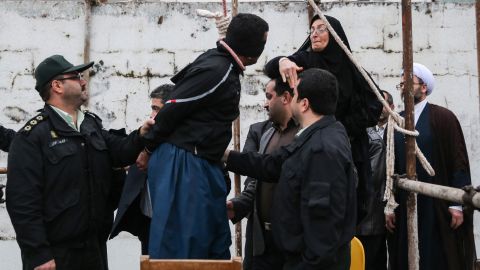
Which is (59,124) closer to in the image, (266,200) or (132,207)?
(132,207)

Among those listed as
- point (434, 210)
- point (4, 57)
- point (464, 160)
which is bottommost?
point (434, 210)

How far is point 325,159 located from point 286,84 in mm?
974

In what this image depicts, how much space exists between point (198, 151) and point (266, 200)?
0.77 metres

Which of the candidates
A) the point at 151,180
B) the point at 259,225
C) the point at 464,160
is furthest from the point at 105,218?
the point at 464,160

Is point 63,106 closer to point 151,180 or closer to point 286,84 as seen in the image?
point 151,180

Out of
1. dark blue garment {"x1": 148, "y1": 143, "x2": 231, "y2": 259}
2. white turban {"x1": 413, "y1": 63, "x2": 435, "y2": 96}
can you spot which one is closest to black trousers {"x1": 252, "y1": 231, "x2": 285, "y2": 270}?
dark blue garment {"x1": 148, "y1": 143, "x2": 231, "y2": 259}

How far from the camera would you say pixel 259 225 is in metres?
4.35

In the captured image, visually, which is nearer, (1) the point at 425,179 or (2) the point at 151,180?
(2) the point at 151,180

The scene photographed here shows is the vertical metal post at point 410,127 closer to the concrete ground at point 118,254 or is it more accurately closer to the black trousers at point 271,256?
the black trousers at point 271,256

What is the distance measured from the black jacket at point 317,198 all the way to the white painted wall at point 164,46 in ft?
8.54

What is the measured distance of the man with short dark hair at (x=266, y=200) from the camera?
432 cm

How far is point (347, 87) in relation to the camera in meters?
4.48

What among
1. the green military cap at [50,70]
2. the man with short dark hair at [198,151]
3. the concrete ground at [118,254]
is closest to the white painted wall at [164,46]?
the concrete ground at [118,254]

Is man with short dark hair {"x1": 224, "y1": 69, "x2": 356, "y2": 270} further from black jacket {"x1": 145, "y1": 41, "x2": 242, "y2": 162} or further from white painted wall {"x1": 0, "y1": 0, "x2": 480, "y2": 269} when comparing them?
white painted wall {"x1": 0, "y1": 0, "x2": 480, "y2": 269}
